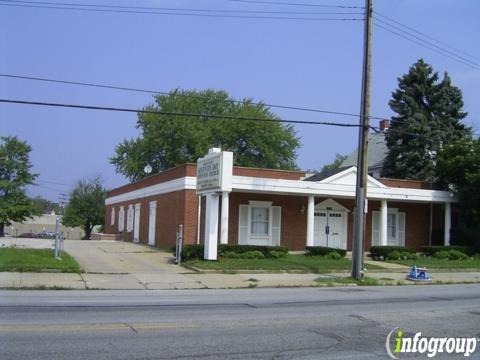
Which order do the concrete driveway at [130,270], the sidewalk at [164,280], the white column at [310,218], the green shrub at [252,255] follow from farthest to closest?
the white column at [310,218] < the green shrub at [252,255] < the concrete driveway at [130,270] < the sidewalk at [164,280]

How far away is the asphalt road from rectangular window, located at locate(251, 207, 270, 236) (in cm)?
1572

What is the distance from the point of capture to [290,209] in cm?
3334

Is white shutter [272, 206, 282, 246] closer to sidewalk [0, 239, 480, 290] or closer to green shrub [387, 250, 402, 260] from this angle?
green shrub [387, 250, 402, 260]

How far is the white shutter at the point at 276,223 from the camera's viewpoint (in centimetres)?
3283

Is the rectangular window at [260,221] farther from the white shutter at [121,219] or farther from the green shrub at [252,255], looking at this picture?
the white shutter at [121,219]

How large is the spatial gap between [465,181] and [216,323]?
28251mm

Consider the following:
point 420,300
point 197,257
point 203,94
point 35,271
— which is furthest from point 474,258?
point 203,94

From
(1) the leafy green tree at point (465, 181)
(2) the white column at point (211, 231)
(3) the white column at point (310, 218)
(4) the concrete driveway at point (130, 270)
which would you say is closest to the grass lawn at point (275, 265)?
(2) the white column at point (211, 231)

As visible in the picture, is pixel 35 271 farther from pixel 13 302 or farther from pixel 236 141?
pixel 236 141

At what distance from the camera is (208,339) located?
29.4 feet

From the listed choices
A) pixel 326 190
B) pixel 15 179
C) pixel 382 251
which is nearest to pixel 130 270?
pixel 326 190

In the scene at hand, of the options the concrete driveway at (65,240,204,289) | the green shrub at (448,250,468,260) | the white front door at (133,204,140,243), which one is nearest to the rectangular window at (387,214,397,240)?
the green shrub at (448,250,468,260)

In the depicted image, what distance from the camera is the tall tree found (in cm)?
Result: 4312

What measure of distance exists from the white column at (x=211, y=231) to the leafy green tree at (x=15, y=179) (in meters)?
49.0
